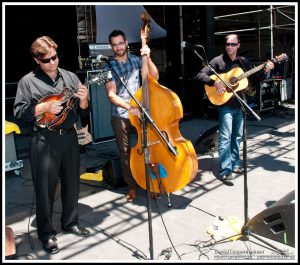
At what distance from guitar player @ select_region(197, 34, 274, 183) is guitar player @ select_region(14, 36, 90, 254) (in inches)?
75.0

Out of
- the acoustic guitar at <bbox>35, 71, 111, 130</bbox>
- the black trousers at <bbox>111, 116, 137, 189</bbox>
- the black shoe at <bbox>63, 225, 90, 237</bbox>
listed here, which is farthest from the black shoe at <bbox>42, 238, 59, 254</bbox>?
the black trousers at <bbox>111, 116, 137, 189</bbox>

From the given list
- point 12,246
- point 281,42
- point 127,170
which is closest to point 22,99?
point 12,246

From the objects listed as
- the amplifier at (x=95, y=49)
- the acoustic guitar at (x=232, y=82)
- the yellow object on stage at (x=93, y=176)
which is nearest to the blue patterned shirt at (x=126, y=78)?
the acoustic guitar at (x=232, y=82)

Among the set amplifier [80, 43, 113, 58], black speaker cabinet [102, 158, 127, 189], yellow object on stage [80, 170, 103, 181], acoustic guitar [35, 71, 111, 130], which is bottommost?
yellow object on stage [80, 170, 103, 181]

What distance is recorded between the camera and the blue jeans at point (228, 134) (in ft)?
15.6

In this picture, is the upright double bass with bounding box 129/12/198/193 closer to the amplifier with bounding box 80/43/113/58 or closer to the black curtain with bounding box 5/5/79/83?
the amplifier with bounding box 80/43/113/58

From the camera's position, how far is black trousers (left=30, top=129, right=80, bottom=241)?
3182 millimetres

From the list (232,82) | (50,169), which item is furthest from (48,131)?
(232,82)

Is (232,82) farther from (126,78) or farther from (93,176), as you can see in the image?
(93,176)

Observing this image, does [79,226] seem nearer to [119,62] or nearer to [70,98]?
[70,98]

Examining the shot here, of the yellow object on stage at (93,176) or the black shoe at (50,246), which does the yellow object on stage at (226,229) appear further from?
the yellow object on stage at (93,176)

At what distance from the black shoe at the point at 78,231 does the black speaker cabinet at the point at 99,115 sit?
353cm

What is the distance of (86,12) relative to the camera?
10.0m

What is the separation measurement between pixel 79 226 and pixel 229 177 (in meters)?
2.21
